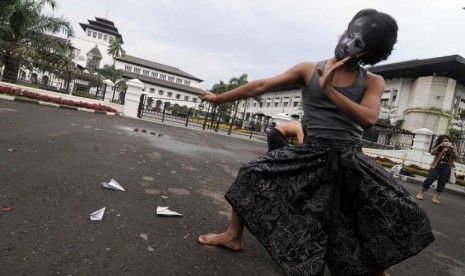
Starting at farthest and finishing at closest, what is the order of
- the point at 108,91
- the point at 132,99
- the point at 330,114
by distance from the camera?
the point at 108,91 → the point at 132,99 → the point at 330,114

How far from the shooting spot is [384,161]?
17609 mm

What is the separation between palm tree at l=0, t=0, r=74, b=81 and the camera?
17.2m

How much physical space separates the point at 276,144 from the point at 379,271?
1.23 meters

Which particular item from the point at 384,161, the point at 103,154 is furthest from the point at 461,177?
the point at 103,154

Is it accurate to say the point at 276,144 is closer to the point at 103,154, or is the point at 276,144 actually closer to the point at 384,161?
the point at 103,154

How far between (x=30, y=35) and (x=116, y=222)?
786 inches

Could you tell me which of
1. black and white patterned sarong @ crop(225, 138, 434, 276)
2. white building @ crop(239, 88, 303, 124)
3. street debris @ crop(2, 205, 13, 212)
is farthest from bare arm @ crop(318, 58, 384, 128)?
white building @ crop(239, 88, 303, 124)

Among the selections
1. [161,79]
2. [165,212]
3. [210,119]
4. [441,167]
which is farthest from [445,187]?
[161,79]

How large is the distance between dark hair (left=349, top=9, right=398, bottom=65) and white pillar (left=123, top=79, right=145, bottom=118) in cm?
1710

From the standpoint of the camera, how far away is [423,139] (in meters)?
16.6

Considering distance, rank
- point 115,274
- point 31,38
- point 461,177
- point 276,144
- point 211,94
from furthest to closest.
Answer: point 31,38
point 461,177
point 276,144
point 211,94
point 115,274

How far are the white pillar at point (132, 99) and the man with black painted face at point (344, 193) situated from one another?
1699 cm

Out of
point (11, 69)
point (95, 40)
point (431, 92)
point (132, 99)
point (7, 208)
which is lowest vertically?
point (7, 208)

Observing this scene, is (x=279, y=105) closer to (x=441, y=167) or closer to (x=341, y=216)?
(x=441, y=167)
